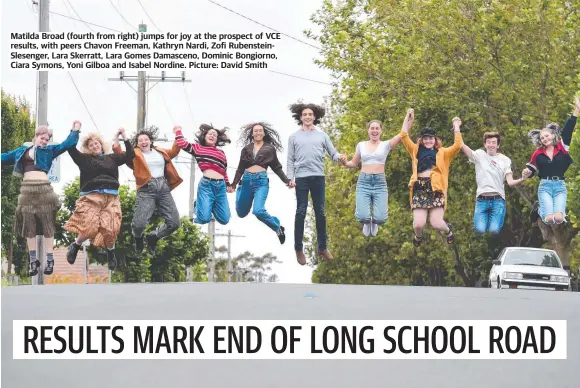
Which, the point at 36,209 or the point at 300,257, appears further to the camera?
the point at 36,209

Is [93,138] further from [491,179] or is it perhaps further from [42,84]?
[42,84]

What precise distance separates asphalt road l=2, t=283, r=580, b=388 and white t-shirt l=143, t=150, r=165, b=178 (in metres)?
1.79

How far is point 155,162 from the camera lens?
18.4 m

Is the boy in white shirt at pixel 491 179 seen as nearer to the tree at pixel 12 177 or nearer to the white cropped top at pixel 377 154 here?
the white cropped top at pixel 377 154

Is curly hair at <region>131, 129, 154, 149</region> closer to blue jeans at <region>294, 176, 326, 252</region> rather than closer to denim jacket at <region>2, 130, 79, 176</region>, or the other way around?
denim jacket at <region>2, 130, 79, 176</region>

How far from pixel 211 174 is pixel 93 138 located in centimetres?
188

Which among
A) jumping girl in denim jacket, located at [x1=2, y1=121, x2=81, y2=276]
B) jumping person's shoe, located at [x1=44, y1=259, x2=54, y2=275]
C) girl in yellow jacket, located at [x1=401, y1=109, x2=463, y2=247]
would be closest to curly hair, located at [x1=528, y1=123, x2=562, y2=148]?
girl in yellow jacket, located at [x1=401, y1=109, x2=463, y2=247]

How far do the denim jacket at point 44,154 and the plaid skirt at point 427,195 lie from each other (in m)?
5.39

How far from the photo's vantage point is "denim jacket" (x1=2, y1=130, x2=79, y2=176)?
1784 cm

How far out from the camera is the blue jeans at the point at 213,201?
713 inches

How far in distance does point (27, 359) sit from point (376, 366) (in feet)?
10.4

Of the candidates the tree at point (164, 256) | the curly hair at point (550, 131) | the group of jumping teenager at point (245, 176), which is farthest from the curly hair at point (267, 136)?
the tree at point (164, 256)

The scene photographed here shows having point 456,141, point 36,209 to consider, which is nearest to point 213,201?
point 36,209

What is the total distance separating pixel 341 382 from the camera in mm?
10312
